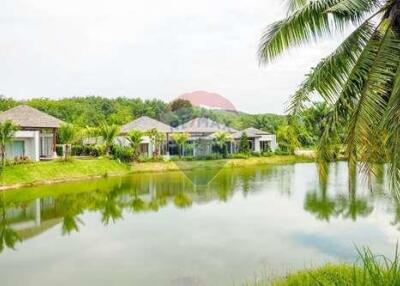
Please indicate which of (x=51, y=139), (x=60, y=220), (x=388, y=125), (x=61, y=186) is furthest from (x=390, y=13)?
(x=51, y=139)

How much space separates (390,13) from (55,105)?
41.4m

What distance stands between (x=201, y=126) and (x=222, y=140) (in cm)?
367

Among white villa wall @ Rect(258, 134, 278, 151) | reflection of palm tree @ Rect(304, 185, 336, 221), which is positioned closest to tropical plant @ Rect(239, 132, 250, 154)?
white villa wall @ Rect(258, 134, 278, 151)

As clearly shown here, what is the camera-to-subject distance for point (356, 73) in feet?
17.1

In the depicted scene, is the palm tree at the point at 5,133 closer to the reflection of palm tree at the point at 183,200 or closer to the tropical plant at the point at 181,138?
the reflection of palm tree at the point at 183,200

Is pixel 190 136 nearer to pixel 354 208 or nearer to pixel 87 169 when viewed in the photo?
pixel 87 169

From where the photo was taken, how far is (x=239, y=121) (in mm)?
45188

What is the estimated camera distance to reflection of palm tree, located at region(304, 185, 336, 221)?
12.5 meters

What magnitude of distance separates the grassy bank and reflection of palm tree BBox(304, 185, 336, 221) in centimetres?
1228

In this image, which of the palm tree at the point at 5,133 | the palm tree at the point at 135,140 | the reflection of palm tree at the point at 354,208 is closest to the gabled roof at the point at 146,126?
the palm tree at the point at 135,140

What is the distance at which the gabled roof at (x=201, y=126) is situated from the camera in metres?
33.7

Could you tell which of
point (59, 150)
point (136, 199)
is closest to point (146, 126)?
point (59, 150)

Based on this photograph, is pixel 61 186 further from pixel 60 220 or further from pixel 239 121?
pixel 239 121

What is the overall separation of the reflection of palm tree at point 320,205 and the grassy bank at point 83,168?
12.3 meters
